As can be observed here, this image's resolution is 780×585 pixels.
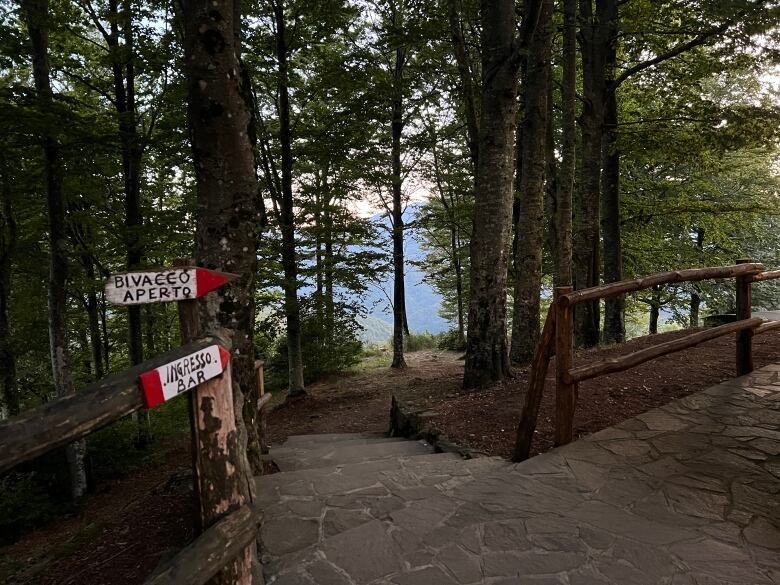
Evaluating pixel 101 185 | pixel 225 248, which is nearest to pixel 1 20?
pixel 101 185

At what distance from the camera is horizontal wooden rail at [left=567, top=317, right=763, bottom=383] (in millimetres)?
4145

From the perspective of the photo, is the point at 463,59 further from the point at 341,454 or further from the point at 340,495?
the point at 340,495

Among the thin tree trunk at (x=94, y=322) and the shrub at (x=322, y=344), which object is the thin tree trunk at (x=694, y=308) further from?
the thin tree trunk at (x=94, y=322)

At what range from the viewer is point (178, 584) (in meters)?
1.89

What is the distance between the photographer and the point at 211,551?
6.87 feet

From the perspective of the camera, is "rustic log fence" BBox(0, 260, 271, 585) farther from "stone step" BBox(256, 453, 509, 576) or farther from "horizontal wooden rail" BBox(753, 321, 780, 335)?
"horizontal wooden rail" BBox(753, 321, 780, 335)

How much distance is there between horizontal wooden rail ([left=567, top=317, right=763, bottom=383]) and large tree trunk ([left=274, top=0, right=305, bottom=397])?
7596mm

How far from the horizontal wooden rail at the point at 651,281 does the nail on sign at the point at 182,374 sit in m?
2.94

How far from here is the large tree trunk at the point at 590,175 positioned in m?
10.2

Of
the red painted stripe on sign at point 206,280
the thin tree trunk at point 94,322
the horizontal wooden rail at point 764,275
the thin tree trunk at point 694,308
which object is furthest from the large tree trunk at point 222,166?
the thin tree trunk at point 694,308

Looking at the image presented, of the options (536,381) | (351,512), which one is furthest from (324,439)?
(536,381)

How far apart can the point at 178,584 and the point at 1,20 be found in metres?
10.4

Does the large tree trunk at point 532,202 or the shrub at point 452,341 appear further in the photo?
the shrub at point 452,341

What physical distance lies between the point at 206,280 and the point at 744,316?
247 inches
